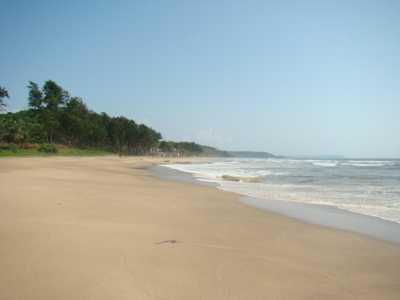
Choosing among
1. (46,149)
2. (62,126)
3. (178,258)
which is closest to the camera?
(178,258)

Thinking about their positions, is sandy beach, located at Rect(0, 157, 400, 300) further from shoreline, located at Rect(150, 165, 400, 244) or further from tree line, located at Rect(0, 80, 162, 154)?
tree line, located at Rect(0, 80, 162, 154)

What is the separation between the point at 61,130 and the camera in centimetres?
6488

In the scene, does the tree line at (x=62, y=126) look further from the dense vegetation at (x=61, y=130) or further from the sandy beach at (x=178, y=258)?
the sandy beach at (x=178, y=258)

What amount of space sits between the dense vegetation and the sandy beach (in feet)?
143

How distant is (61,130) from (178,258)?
71246 millimetres

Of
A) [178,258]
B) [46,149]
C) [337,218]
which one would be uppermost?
[46,149]

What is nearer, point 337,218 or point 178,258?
point 178,258

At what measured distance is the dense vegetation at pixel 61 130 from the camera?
45.1m

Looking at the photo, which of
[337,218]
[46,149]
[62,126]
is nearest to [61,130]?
[62,126]

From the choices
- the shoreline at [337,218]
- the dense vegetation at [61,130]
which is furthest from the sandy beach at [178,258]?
the dense vegetation at [61,130]

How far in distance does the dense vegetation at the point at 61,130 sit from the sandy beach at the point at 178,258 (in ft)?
143

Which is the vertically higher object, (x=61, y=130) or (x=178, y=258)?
(x=61, y=130)

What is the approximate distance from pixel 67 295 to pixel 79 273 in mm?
474

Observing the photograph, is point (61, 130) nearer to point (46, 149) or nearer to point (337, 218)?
point (46, 149)
